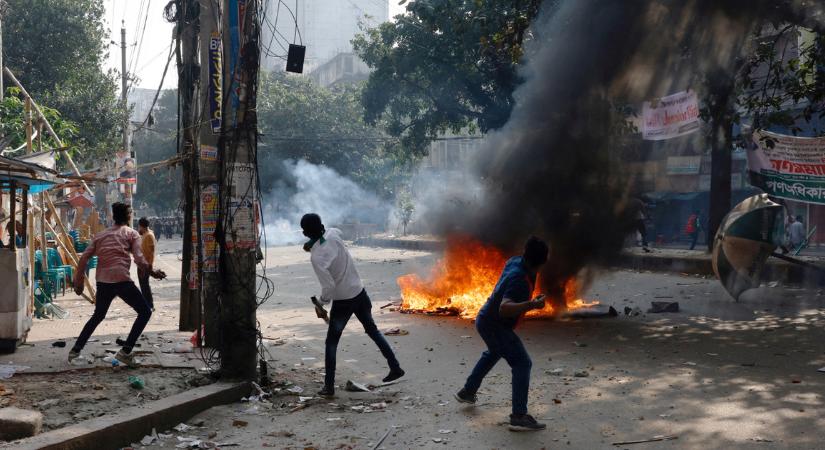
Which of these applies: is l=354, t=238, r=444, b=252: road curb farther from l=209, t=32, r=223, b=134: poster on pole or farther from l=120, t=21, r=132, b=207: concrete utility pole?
l=209, t=32, r=223, b=134: poster on pole

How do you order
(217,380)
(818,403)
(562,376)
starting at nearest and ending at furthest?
(818,403) → (217,380) → (562,376)

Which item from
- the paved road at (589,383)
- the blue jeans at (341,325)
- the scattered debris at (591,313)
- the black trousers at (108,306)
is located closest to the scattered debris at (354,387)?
the paved road at (589,383)

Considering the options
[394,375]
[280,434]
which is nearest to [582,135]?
[394,375]

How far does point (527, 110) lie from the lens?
12156mm

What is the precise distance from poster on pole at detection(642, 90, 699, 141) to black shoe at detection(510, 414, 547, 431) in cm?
1616

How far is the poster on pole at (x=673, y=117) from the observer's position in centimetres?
2022

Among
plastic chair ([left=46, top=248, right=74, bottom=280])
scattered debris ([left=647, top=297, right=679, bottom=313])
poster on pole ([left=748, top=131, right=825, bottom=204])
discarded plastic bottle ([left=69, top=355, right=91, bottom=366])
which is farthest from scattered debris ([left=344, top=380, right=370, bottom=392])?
poster on pole ([left=748, top=131, right=825, bottom=204])

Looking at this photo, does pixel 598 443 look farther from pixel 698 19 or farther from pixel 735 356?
pixel 698 19

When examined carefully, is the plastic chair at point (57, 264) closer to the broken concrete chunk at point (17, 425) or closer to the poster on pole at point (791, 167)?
the broken concrete chunk at point (17, 425)

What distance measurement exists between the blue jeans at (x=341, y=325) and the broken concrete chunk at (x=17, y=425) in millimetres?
2286

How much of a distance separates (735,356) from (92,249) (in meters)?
6.65

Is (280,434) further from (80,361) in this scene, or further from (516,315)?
(80,361)

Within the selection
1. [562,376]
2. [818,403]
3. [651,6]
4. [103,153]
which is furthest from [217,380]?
[103,153]

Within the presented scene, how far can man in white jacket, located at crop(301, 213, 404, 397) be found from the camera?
20.9 ft
